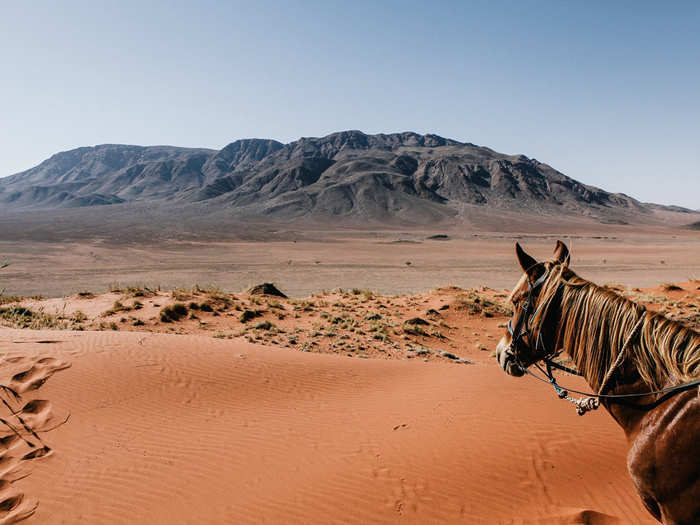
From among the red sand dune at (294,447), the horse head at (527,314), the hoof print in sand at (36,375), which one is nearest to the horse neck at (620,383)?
the horse head at (527,314)

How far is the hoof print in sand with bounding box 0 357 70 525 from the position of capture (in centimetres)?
397

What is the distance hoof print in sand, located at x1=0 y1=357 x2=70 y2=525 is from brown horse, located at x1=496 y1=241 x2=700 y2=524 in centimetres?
483

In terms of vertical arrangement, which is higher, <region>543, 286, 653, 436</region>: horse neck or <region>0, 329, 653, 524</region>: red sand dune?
<region>543, 286, 653, 436</region>: horse neck

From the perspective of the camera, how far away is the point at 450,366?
8.71 meters

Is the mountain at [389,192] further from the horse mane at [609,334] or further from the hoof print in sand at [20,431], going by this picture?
the horse mane at [609,334]

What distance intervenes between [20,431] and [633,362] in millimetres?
6504

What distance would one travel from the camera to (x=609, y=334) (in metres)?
2.71

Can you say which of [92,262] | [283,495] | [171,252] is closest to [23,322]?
[283,495]

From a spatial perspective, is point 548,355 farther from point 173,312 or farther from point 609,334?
point 173,312

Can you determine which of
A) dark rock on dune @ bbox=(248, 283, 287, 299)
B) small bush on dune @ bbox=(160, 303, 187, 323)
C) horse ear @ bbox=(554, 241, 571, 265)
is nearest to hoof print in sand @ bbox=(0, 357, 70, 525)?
horse ear @ bbox=(554, 241, 571, 265)

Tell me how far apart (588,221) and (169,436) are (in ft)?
461

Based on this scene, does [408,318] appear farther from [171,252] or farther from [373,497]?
[171,252]

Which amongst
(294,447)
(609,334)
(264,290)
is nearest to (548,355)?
(609,334)

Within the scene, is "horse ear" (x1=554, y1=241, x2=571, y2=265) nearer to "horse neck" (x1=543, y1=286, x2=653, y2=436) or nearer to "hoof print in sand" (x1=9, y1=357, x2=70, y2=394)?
"horse neck" (x1=543, y1=286, x2=653, y2=436)
